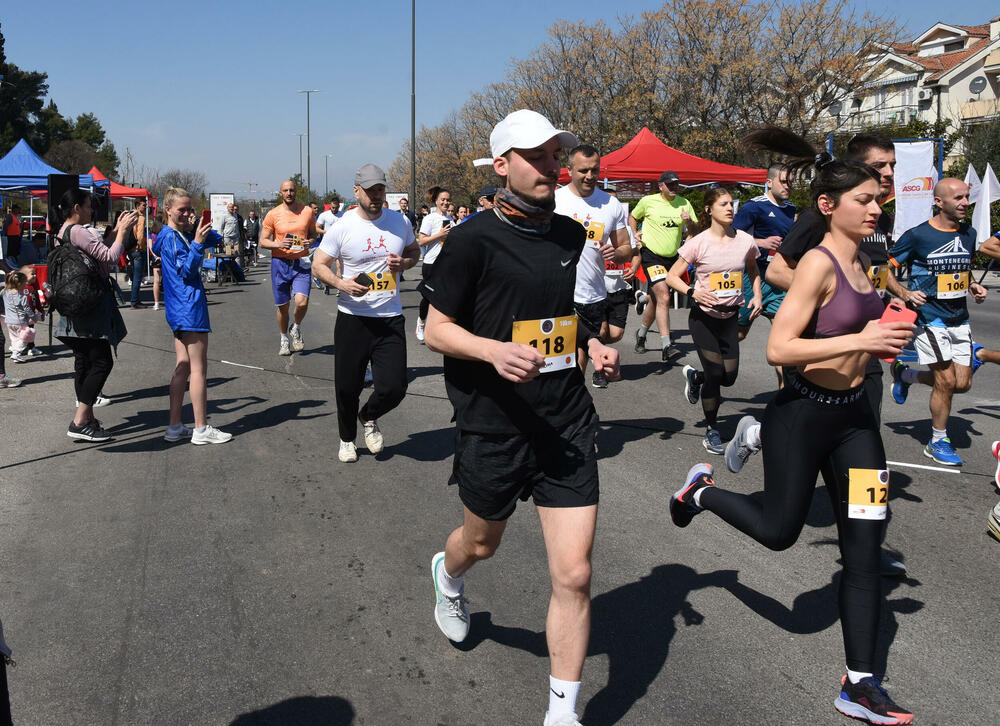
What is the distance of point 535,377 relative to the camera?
116 inches

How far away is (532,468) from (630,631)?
1.12 metres

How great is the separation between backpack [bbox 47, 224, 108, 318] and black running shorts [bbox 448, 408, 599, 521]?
4761 mm

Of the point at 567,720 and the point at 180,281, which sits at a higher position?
the point at 180,281

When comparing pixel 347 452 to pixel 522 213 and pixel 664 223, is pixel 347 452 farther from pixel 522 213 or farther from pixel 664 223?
pixel 664 223

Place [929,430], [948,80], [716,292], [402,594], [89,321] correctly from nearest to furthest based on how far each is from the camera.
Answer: [402,594] → [716,292] → [89,321] → [929,430] → [948,80]

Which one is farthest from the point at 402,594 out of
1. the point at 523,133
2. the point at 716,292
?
the point at 716,292

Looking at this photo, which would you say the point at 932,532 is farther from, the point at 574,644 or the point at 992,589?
the point at 574,644

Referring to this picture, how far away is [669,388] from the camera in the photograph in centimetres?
937

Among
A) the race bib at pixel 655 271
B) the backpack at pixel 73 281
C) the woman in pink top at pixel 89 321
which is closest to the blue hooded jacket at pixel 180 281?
the woman in pink top at pixel 89 321

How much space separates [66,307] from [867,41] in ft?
119

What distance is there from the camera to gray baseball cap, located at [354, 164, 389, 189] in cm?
638

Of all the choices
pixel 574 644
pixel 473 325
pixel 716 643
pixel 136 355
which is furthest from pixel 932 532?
pixel 136 355

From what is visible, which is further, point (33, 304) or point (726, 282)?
point (33, 304)

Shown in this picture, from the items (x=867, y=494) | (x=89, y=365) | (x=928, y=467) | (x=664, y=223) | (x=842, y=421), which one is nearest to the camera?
(x=867, y=494)
